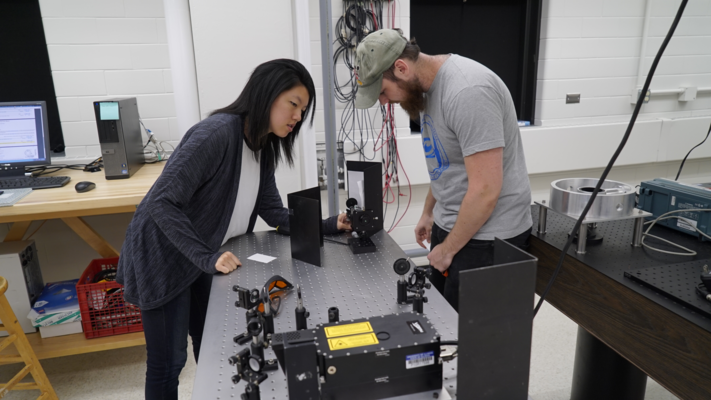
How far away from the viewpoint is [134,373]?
2.27m

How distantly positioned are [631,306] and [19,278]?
2613 mm

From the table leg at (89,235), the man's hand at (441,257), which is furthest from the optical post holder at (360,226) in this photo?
the table leg at (89,235)

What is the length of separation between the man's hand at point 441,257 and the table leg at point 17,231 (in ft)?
6.85

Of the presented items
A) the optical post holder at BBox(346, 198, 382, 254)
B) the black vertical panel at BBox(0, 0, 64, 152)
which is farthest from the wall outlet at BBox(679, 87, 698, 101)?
the black vertical panel at BBox(0, 0, 64, 152)

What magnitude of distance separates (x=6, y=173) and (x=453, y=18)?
2.91 meters

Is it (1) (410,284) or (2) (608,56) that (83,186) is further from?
(2) (608,56)

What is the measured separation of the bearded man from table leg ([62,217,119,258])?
5.39 feet

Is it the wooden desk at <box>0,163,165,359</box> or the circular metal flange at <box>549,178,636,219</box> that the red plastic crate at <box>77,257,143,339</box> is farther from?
the circular metal flange at <box>549,178,636,219</box>

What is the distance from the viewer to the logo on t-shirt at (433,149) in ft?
4.78

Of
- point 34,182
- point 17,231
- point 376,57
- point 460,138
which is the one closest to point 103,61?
point 34,182

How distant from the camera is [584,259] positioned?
1448 mm

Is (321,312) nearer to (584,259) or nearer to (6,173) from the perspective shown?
(584,259)

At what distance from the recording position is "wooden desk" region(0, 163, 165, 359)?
6.55 ft

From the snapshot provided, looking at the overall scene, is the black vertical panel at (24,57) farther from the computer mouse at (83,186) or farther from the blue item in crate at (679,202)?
the blue item in crate at (679,202)
